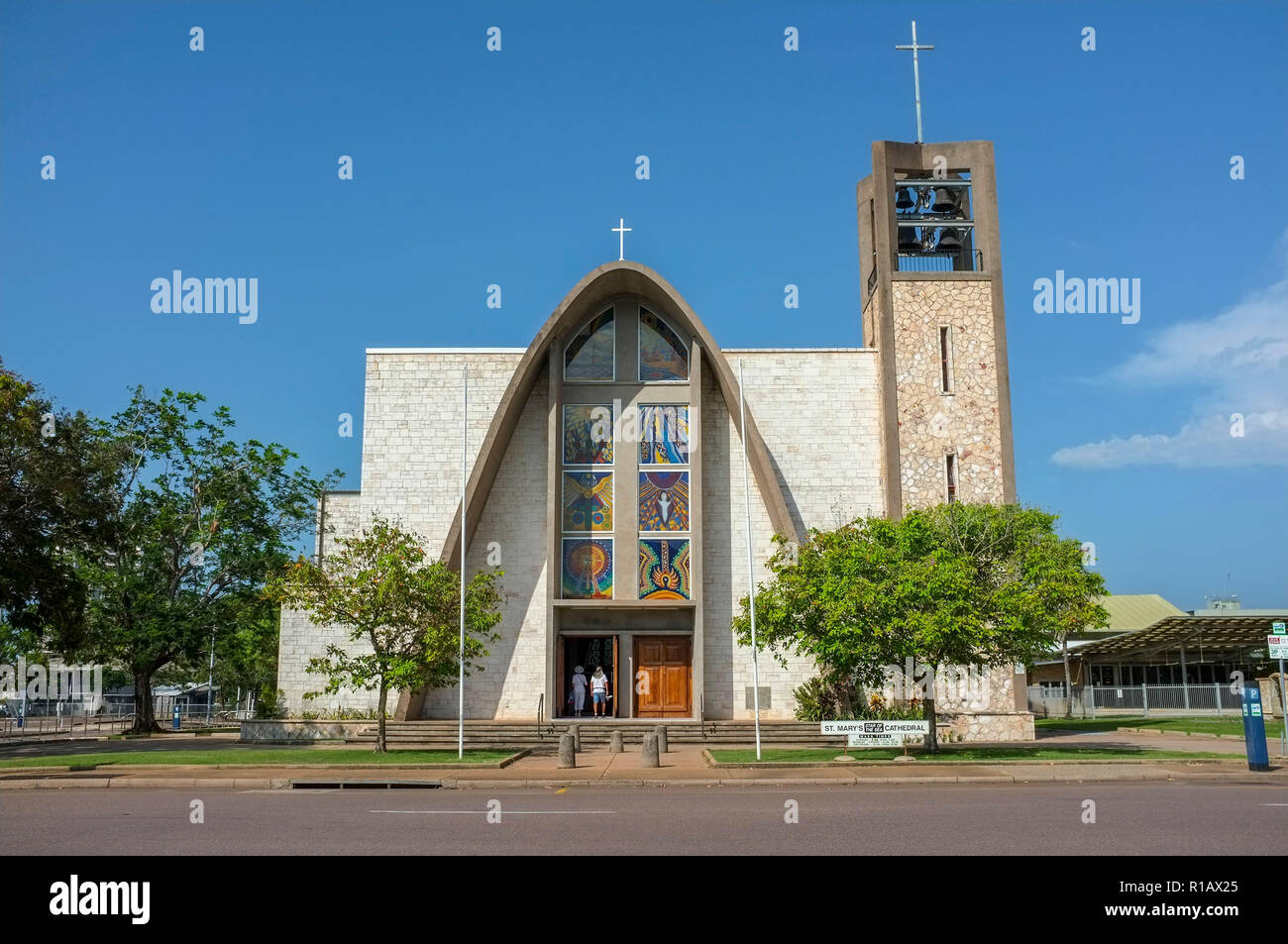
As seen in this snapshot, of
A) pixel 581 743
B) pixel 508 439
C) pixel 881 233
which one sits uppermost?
pixel 881 233

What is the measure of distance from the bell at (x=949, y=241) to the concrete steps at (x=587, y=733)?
15868 millimetres

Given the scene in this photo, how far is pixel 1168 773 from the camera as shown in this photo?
19.3 m

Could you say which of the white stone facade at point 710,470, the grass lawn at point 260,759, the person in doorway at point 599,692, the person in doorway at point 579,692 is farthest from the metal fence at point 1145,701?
the grass lawn at point 260,759

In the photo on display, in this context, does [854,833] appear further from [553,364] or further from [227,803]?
[553,364]

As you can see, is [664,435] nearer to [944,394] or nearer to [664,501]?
[664,501]

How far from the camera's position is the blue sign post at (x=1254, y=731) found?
19.6 m

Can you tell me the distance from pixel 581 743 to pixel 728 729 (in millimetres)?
4175

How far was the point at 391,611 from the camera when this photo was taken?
2470 cm

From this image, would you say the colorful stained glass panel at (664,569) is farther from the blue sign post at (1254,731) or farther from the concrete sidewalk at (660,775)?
the blue sign post at (1254,731)

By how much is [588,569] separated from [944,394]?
40.1 feet

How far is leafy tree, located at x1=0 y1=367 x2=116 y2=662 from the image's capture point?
100 ft

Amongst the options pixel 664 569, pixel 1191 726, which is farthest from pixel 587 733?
pixel 1191 726
